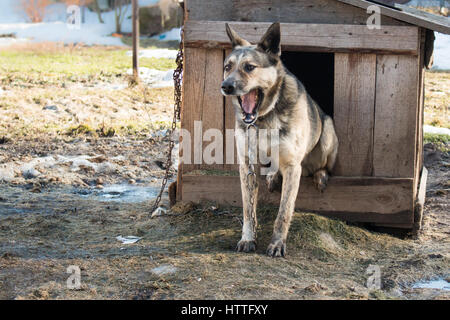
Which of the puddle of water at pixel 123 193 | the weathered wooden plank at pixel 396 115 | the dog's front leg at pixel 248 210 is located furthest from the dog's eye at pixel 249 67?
the puddle of water at pixel 123 193

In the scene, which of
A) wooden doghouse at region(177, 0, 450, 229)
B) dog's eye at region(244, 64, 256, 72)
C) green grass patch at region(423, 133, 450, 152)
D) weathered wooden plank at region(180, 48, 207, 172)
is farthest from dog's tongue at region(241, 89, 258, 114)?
green grass patch at region(423, 133, 450, 152)

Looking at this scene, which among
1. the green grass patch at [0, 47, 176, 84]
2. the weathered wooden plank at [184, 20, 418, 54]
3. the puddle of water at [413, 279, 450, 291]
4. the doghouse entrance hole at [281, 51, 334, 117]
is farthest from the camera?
the green grass patch at [0, 47, 176, 84]

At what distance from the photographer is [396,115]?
5.95m

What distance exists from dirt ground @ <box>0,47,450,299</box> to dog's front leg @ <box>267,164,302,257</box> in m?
0.12

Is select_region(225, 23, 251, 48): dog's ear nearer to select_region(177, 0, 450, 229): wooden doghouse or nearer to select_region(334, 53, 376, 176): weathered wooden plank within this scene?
select_region(177, 0, 450, 229): wooden doghouse

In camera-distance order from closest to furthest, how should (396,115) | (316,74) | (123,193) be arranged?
1. (396,115)
2. (123,193)
3. (316,74)

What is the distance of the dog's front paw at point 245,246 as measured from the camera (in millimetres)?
5145

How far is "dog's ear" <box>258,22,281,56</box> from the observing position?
5.04 m

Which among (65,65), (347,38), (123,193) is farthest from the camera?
(65,65)

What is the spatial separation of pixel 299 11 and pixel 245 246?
2.38 m

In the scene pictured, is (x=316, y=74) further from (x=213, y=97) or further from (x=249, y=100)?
(x=249, y=100)

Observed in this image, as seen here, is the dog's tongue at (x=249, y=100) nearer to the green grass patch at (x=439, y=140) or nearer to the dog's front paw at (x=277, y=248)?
the dog's front paw at (x=277, y=248)

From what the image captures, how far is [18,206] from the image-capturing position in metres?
6.71

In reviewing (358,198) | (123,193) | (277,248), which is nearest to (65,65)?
(123,193)
